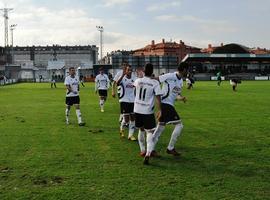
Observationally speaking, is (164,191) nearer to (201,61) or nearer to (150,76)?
(150,76)

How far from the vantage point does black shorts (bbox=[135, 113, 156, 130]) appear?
382 inches

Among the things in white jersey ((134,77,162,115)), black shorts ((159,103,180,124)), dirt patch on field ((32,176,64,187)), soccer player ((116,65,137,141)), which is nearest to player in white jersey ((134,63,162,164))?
white jersey ((134,77,162,115))

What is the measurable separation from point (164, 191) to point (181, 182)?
663mm

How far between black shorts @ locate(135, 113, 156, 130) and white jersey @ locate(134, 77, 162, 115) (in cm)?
9

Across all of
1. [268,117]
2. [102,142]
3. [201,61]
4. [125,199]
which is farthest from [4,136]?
[201,61]

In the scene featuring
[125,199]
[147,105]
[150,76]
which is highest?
[150,76]

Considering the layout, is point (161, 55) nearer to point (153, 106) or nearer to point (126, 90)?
point (126, 90)

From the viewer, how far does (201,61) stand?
95000 mm

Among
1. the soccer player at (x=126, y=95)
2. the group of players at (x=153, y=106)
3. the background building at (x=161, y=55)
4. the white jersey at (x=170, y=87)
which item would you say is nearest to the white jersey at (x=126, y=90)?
the soccer player at (x=126, y=95)

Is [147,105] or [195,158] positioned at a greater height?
[147,105]

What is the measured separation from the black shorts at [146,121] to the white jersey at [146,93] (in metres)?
0.09

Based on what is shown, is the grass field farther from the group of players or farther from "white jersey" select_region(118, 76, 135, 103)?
"white jersey" select_region(118, 76, 135, 103)

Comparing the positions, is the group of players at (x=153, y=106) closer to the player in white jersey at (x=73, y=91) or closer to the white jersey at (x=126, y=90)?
the white jersey at (x=126, y=90)

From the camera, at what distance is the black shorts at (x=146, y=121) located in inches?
382
